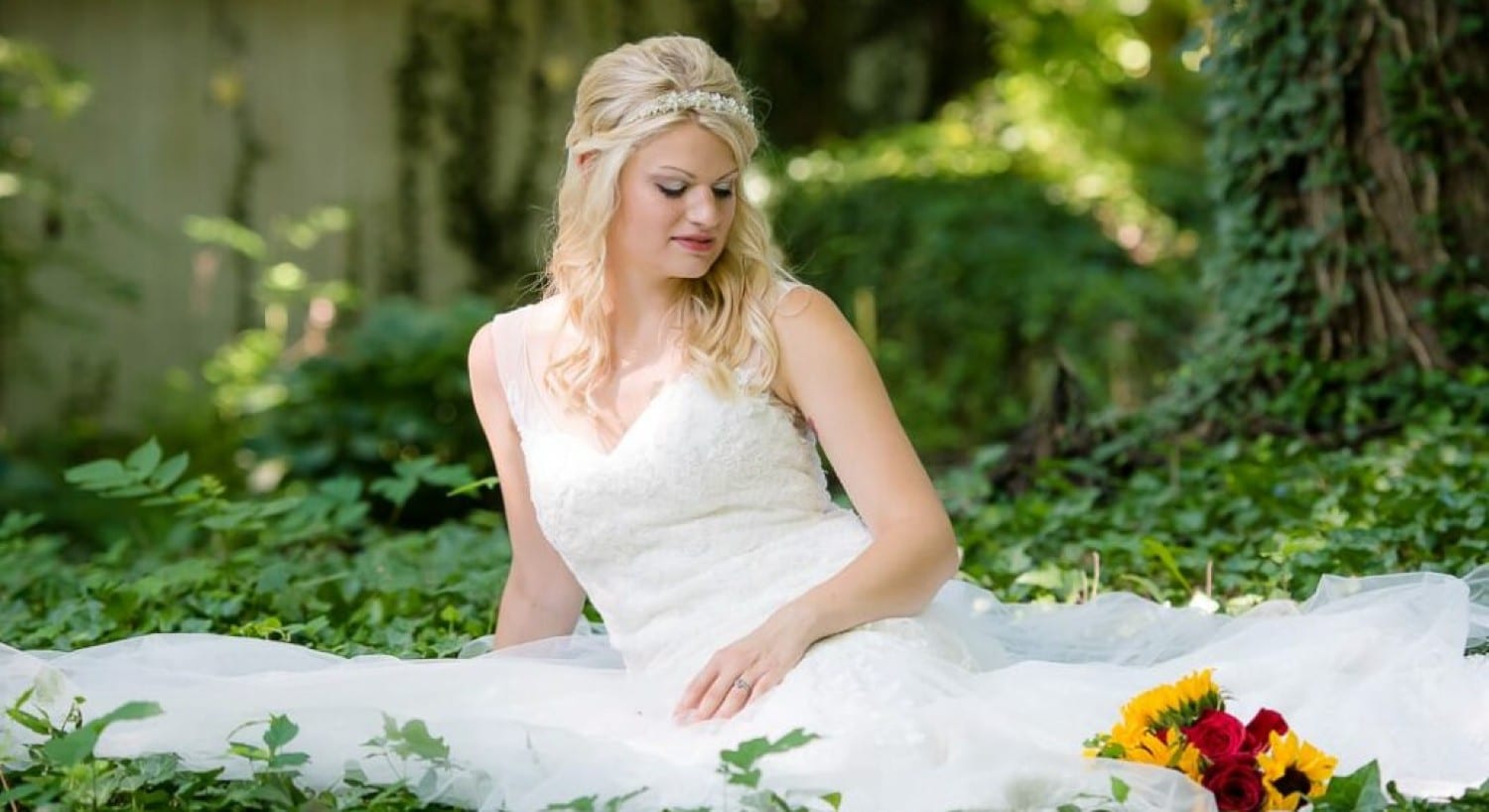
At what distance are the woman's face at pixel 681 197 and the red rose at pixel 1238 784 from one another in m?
1.36

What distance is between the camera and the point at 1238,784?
2562 mm

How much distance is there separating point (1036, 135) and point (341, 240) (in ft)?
14.9

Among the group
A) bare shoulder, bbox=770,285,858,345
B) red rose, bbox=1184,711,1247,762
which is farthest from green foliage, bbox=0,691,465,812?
red rose, bbox=1184,711,1247,762

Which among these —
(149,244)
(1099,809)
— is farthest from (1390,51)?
(149,244)

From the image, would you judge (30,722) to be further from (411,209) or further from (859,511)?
(411,209)

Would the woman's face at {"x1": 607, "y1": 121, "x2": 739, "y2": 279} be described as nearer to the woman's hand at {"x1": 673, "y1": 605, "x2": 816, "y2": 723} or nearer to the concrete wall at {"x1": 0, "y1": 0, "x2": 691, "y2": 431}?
the woman's hand at {"x1": 673, "y1": 605, "x2": 816, "y2": 723}

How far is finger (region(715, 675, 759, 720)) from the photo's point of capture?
300 centimetres

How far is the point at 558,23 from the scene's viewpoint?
11.5m

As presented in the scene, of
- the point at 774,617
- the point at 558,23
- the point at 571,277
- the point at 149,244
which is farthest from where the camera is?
the point at 558,23

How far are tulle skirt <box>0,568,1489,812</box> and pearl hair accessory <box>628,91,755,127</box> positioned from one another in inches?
39.1

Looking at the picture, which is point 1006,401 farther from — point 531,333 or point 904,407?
point 531,333

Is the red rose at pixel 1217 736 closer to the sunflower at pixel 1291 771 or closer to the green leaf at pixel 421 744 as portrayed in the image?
the sunflower at pixel 1291 771

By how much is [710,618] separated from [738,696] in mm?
314

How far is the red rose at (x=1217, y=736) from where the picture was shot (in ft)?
8.52
